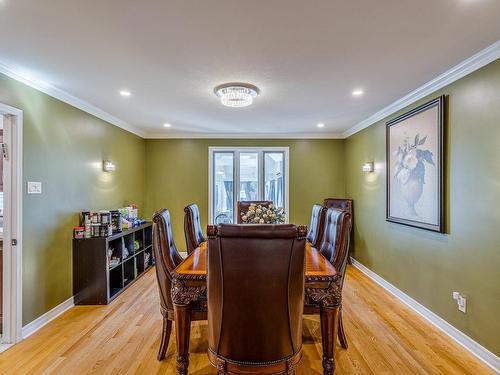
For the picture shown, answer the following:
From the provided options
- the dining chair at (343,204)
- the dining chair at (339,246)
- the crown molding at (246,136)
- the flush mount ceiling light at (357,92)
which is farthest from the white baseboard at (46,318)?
the dining chair at (343,204)

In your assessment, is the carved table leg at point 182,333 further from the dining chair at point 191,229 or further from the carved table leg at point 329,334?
the dining chair at point 191,229

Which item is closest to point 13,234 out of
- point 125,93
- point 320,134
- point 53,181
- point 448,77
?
point 53,181

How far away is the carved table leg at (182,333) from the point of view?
6.11 feet

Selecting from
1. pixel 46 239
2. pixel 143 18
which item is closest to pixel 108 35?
pixel 143 18

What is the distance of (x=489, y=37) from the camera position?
78.5 inches

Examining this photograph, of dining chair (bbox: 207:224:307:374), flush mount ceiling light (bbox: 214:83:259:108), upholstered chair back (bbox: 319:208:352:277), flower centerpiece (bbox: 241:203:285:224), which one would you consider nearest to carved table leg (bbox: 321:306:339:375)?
upholstered chair back (bbox: 319:208:352:277)

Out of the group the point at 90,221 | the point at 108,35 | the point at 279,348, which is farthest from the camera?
the point at 90,221

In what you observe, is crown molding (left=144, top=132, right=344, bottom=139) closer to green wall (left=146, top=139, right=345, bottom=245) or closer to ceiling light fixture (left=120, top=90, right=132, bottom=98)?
green wall (left=146, top=139, right=345, bottom=245)

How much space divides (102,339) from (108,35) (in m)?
2.57

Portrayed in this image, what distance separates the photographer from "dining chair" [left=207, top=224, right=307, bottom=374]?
4.58ft

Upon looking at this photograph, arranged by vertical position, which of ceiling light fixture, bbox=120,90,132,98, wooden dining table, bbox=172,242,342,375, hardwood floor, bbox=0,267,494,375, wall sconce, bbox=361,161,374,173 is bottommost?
hardwood floor, bbox=0,267,494,375

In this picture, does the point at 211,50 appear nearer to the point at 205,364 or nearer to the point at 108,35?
the point at 108,35

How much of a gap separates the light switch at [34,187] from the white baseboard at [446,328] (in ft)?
13.7

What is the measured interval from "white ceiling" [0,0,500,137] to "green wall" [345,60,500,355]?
16.3 inches
